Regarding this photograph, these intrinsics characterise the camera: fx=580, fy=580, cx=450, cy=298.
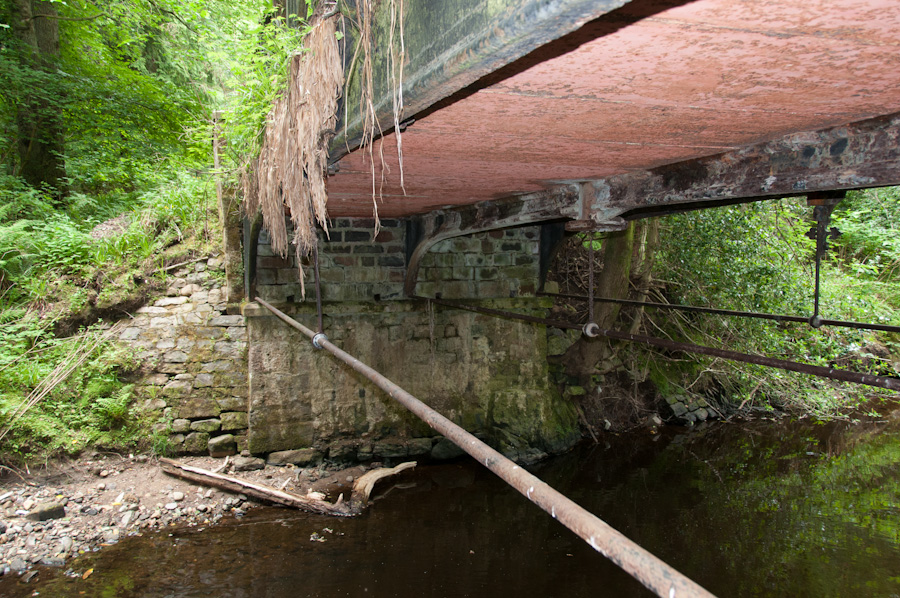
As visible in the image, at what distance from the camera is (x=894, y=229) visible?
941 centimetres

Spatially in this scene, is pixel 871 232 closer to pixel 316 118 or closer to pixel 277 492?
pixel 277 492

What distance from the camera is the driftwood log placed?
15.8 ft

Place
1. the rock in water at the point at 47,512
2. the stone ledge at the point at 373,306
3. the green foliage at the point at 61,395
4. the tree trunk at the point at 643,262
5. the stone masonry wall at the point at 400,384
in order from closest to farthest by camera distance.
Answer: the rock in water at the point at 47,512 < the green foliage at the point at 61,395 < the stone ledge at the point at 373,306 < the stone masonry wall at the point at 400,384 < the tree trunk at the point at 643,262

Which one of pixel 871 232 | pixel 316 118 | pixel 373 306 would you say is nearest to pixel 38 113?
pixel 373 306

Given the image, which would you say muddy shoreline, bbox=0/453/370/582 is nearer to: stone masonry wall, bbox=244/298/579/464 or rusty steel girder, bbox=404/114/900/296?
stone masonry wall, bbox=244/298/579/464

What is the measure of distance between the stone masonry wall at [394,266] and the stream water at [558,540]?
1842 millimetres

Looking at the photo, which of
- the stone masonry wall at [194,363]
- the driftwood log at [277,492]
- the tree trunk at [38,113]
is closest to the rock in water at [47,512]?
the driftwood log at [277,492]

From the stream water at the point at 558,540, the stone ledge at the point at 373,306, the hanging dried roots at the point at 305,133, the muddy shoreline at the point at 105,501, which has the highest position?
the hanging dried roots at the point at 305,133

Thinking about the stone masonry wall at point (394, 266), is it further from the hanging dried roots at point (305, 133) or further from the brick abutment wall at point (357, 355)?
the hanging dried roots at point (305, 133)

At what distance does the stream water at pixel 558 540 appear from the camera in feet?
12.5

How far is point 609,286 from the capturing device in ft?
20.0

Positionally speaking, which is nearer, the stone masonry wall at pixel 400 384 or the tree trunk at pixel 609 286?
the stone masonry wall at pixel 400 384

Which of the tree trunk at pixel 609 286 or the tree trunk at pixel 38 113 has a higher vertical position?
the tree trunk at pixel 38 113

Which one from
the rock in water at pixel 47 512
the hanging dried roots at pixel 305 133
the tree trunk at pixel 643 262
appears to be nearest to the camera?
the hanging dried roots at pixel 305 133
